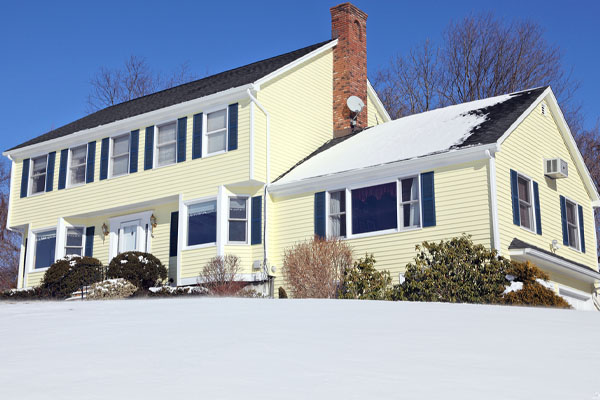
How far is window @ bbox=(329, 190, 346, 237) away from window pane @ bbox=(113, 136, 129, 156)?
742 cm

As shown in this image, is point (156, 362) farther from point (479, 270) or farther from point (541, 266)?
point (541, 266)

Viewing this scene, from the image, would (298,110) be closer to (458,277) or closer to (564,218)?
(564,218)

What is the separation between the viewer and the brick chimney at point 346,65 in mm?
23578

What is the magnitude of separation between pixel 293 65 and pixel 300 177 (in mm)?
4013

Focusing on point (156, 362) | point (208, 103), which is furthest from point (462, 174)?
point (156, 362)

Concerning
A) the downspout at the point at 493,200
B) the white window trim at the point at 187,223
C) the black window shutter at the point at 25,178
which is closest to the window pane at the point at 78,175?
the black window shutter at the point at 25,178

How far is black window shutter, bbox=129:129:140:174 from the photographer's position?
22141 millimetres

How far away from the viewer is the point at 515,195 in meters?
17.3

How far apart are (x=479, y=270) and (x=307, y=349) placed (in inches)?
285

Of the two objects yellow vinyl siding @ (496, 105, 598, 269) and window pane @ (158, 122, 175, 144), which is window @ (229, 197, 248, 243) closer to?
window pane @ (158, 122, 175, 144)

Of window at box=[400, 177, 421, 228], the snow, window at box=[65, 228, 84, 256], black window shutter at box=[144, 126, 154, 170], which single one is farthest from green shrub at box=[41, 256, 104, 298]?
window at box=[400, 177, 421, 228]

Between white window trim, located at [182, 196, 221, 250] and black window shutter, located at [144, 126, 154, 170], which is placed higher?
black window shutter, located at [144, 126, 154, 170]

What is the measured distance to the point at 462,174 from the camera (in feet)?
55.5

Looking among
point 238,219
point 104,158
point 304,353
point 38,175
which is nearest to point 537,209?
point 238,219
